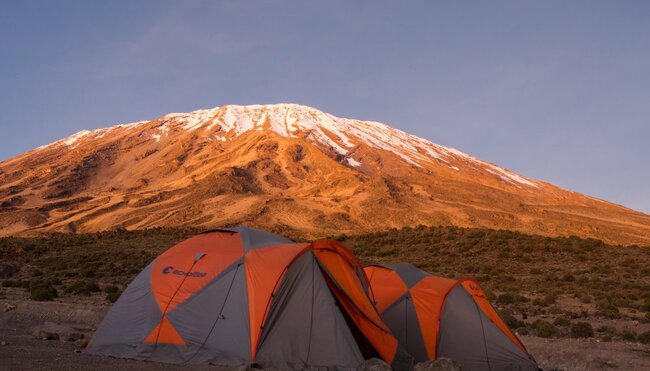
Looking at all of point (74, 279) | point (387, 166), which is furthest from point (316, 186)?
point (74, 279)

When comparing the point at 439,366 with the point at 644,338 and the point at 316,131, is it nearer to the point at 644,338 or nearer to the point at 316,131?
the point at 644,338

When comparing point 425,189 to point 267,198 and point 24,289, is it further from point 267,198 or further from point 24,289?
point 24,289

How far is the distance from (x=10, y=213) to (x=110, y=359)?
192 ft

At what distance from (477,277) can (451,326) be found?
1412 centimetres

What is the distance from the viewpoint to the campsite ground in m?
10.5

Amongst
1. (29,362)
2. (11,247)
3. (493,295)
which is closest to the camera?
(29,362)

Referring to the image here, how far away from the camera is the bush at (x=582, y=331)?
13148mm

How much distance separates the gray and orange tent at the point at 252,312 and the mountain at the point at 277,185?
3776 cm

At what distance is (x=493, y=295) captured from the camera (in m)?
18.3

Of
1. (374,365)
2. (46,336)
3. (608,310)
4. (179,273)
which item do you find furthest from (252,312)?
(608,310)

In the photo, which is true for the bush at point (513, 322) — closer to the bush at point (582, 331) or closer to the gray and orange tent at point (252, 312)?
the bush at point (582, 331)

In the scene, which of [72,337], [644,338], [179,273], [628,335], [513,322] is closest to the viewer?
[179,273]

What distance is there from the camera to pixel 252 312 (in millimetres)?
7707

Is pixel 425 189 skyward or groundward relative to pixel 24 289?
skyward
